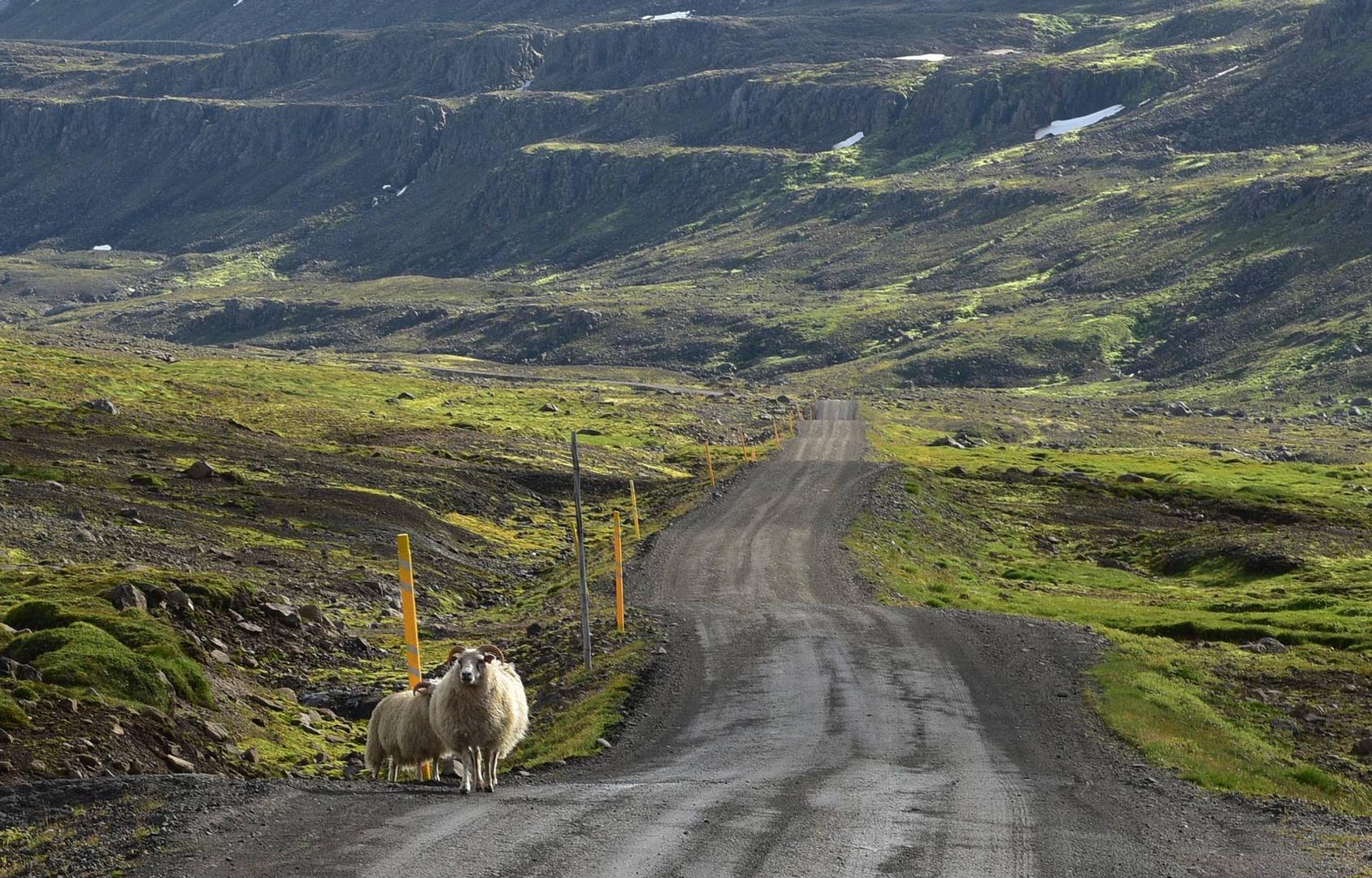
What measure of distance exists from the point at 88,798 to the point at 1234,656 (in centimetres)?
2647

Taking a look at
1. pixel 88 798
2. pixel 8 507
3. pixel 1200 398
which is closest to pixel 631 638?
pixel 88 798

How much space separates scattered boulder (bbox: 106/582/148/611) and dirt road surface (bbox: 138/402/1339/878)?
10957mm

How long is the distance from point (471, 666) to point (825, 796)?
520 centimetres

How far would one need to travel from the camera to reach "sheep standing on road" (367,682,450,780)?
22688 millimetres

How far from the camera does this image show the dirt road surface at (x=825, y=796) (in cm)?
1670

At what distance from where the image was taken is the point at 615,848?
16953mm

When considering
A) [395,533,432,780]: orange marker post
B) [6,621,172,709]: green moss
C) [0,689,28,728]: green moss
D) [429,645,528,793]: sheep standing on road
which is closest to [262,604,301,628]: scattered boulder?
[6,621,172,709]: green moss

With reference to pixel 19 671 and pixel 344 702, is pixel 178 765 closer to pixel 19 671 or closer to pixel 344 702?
pixel 19 671

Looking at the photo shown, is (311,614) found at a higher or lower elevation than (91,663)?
lower

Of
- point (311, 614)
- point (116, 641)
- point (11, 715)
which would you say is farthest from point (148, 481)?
point (11, 715)

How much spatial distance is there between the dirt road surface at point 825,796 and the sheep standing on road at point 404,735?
77.6 inches

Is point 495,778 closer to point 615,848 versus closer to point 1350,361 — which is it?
point 615,848

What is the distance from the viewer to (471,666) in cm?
2100

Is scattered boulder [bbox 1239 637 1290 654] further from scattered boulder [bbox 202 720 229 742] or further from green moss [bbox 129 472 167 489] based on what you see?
green moss [bbox 129 472 167 489]
